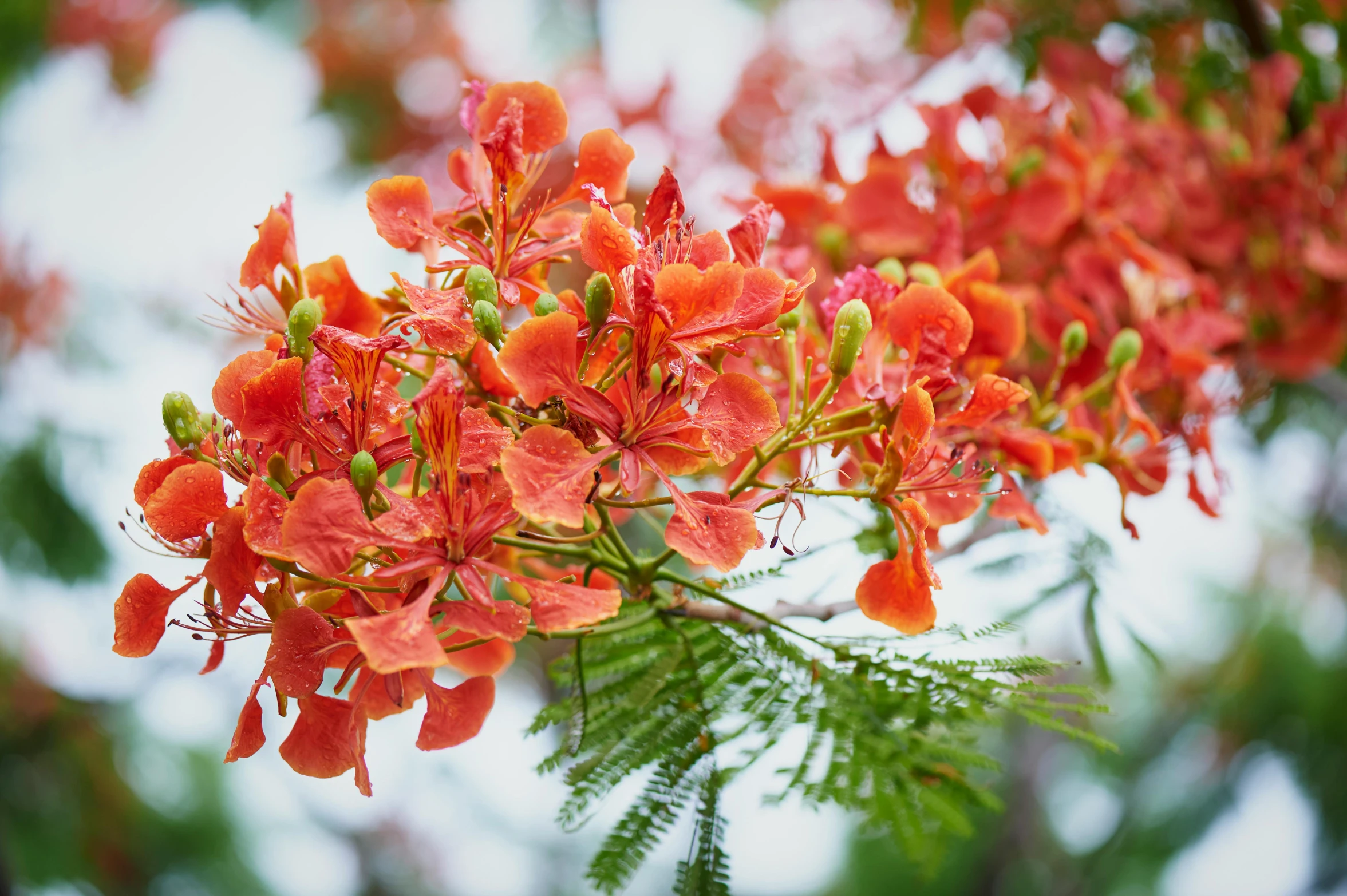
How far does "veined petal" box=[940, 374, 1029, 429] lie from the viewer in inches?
45.6

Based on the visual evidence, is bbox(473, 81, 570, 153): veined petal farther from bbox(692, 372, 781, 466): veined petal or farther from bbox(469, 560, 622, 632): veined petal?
→ bbox(469, 560, 622, 632): veined petal

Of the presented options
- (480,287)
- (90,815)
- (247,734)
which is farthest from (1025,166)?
(90,815)

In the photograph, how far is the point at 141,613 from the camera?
981 mm

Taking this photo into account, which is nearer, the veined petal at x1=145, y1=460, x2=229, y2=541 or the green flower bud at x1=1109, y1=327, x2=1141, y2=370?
the veined petal at x1=145, y1=460, x2=229, y2=541

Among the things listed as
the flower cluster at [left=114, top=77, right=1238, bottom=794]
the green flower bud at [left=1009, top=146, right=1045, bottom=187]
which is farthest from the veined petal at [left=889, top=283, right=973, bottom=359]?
the green flower bud at [left=1009, top=146, right=1045, bottom=187]

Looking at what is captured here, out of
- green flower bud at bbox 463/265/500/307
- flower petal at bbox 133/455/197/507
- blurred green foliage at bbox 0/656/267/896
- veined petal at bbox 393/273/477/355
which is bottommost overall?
blurred green foliage at bbox 0/656/267/896

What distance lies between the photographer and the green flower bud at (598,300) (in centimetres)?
93

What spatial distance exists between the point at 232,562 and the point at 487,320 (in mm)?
343

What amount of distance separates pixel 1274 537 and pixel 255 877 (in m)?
8.17

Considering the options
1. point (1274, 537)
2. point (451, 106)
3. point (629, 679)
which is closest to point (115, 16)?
point (451, 106)

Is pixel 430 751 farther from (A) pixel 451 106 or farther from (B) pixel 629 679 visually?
(A) pixel 451 106

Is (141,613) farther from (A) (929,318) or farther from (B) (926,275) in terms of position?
(B) (926,275)

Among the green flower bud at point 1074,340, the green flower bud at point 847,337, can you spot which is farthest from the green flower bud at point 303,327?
the green flower bud at point 1074,340

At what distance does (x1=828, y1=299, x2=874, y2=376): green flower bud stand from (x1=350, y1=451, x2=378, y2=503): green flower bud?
496mm
